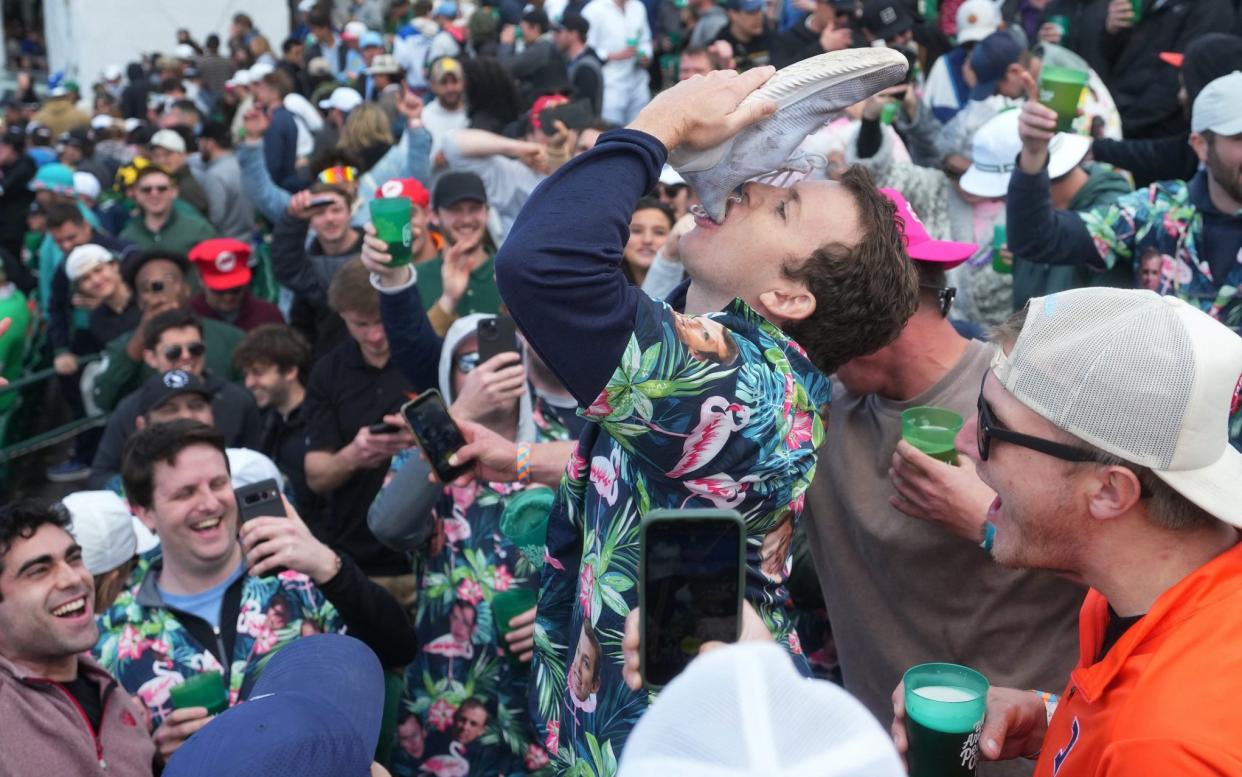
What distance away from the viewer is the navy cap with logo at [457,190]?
5777 millimetres

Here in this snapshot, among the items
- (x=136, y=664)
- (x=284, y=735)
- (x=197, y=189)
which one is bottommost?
(x=197, y=189)

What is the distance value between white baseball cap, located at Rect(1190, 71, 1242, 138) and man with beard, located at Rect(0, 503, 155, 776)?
3.61 meters

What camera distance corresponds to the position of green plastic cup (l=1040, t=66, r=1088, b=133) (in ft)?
13.9

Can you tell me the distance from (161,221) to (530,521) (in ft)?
22.2

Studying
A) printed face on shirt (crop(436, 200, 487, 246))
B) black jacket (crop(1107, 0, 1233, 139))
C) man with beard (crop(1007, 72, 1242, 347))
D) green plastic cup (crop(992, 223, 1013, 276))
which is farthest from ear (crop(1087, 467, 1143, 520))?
black jacket (crop(1107, 0, 1233, 139))

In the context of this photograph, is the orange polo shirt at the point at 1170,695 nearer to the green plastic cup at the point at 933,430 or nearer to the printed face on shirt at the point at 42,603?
the green plastic cup at the point at 933,430

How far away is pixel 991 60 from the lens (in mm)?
7168

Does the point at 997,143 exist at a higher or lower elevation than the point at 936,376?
lower

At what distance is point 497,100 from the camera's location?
29.1ft


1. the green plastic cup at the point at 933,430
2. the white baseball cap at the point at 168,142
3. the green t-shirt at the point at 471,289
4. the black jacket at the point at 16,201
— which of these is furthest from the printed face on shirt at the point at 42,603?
the black jacket at the point at 16,201

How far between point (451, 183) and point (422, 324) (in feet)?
6.82

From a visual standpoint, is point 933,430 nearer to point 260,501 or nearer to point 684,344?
point 684,344

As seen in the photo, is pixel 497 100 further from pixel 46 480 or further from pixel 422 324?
pixel 422 324

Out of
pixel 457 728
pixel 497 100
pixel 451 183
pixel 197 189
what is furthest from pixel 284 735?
pixel 197 189
